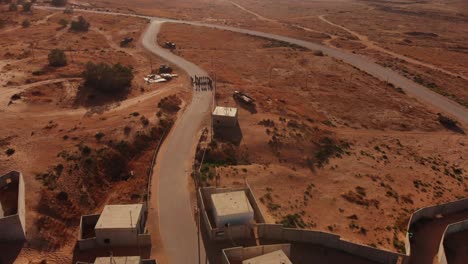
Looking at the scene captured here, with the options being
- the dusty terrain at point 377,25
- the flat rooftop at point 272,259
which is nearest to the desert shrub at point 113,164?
the flat rooftop at point 272,259

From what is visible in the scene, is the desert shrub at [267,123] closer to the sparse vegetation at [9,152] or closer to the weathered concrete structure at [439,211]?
the weathered concrete structure at [439,211]

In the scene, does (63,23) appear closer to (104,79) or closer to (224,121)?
(104,79)

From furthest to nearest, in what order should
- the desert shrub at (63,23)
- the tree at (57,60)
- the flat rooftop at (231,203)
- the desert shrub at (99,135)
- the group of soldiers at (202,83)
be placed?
the desert shrub at (63,23) < the tree at (57,60) < the group of soldiers at (202,83) < the desert shrub at (99,135) < the flat rooftop at (231,203)

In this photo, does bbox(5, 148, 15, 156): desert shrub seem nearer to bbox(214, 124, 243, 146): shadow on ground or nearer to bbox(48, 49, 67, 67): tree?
bbox(214, 124, 243, 146): shadow on ground

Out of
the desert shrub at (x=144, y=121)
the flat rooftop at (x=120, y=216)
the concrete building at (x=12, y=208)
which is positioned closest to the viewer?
the concrete building at (x=12, y=208)

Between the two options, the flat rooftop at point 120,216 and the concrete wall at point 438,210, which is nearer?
the flat rooftop at point 120,216

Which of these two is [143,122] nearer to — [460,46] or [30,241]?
[30,241]

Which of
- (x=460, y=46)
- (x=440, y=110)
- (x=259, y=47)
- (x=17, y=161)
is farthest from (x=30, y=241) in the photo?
(x=460, y=46)
